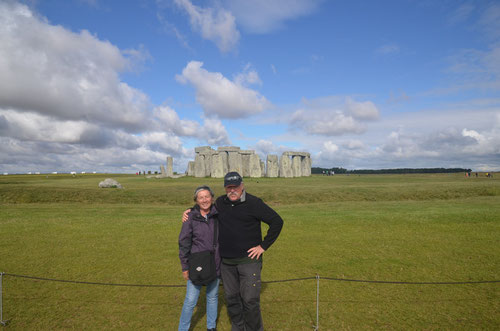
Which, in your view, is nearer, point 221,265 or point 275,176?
point 221,265

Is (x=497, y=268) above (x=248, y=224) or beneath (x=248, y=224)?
beneath

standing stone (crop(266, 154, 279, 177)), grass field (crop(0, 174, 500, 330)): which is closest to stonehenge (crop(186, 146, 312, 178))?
standing stone (crop(266, 154, 279, 177))

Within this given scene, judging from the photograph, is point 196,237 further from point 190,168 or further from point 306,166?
point 306,166

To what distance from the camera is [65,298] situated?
5902mm

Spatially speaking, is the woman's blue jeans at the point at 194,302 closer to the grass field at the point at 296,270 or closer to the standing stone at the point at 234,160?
the grass field at the point at 296,270

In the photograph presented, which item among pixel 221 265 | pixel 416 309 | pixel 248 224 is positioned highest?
pixel 248 224

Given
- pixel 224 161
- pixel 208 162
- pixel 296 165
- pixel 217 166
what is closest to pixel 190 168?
pixel 208 162

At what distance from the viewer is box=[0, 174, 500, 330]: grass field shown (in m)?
5.20

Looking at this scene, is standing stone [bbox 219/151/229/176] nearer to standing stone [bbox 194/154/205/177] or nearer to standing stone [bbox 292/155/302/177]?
standing stone [bbox 194/154/205/177]

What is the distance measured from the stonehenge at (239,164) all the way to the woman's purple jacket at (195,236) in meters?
37.5

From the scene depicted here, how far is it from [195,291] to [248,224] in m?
1.28

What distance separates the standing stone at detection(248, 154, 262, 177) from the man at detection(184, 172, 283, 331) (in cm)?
4122

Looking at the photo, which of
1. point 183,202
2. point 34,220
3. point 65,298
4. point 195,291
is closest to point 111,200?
point 183,202

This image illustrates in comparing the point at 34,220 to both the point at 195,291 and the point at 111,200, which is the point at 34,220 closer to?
the point at 111,200
